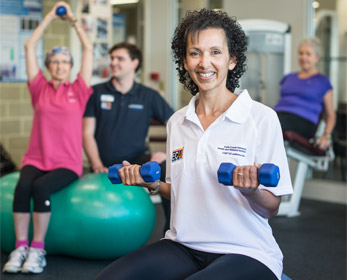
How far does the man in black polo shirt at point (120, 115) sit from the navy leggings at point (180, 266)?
1684 millimetres

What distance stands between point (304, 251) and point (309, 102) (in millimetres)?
1413

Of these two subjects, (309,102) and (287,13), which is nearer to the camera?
(309,102)

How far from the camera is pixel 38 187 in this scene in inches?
104

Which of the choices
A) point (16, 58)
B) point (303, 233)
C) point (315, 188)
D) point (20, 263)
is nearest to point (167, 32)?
point (16, 58)

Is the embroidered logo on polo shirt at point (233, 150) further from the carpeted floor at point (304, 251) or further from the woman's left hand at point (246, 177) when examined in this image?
the carpeted floor at point (304, 251)

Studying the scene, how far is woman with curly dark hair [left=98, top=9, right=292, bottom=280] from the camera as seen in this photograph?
1.34 m

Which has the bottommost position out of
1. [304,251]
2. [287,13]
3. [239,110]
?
[304,251]

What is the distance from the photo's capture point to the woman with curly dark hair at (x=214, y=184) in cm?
134

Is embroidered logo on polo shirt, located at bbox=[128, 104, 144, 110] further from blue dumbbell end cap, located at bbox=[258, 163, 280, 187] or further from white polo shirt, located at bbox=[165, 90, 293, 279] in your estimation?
blue dumbbell end cap, located at bbox=[258, 163, 280, 187]

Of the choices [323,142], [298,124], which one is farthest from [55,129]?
[323,142]

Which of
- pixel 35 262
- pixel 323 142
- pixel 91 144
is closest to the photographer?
pixel 35 262

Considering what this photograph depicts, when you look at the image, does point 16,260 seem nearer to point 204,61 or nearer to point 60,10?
point 60,10

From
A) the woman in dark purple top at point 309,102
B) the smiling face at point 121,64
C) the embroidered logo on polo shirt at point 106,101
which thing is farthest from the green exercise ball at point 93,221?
the woman in dark purple top at point 309,102

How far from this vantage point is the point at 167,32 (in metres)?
5.94
